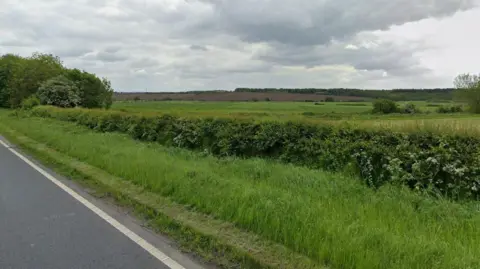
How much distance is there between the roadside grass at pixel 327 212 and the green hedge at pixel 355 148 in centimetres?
54

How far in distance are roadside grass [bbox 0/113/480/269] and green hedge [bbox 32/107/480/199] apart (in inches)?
21.4

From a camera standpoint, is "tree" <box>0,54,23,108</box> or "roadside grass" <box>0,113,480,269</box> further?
"tree" <box>0,54,23,108</box>

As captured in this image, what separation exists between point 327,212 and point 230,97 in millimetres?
76722

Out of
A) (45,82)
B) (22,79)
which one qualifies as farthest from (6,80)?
(45,82)

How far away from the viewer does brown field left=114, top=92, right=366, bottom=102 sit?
266 feet

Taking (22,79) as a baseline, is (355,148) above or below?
below

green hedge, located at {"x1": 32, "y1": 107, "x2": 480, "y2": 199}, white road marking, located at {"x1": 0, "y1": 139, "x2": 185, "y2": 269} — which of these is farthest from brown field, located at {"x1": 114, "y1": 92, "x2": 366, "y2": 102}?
white road marking, located at {"x1": 0, "y1": 139, "x2": 185, "y2": 269}

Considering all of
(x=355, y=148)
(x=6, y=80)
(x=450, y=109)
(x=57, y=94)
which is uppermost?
(x=6, y=80)

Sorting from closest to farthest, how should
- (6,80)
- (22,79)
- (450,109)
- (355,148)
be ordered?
(355,148) → (22,79) → (450,109) → (6,80)

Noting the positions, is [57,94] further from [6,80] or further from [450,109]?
[450,109]

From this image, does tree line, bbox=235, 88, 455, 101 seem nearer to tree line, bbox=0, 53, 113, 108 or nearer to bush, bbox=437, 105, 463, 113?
bush, bbox=437, 105, 463, 113

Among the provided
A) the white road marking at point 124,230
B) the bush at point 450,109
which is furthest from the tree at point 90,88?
the bush at point 450,109

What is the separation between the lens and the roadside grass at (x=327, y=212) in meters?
4.03

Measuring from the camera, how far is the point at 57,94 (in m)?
45.4
